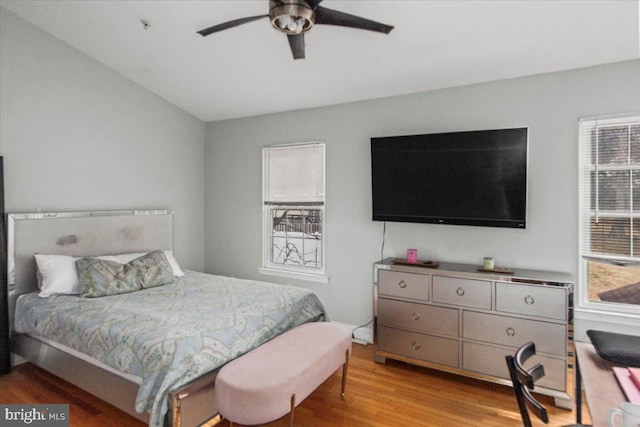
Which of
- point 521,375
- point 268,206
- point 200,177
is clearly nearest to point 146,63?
point 200,177

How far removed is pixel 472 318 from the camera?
115 inches

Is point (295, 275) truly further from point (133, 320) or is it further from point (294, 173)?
point (133, 320)

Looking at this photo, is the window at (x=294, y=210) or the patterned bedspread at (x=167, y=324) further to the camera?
the window at (x=294, y=210)

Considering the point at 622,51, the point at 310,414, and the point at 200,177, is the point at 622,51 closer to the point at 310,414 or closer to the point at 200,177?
the point at 310,414

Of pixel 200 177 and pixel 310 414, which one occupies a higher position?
pixel 200 177

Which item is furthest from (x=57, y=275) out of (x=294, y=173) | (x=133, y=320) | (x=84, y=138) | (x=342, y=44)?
(x=342, y=44)

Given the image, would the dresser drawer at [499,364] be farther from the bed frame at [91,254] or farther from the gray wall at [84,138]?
the gray wall at [84,138]

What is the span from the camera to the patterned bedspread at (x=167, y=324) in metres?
2.12

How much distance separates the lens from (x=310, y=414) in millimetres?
2525

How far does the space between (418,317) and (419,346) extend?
245 millimetres

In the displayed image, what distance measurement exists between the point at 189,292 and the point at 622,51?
390cm

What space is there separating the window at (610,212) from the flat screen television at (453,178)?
0.54 m

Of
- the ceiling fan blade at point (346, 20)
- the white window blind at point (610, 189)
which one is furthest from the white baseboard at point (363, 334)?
the ceiling fan blade at point (346, 20)

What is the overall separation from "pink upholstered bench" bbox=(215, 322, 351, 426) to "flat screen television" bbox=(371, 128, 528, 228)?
1.39m
